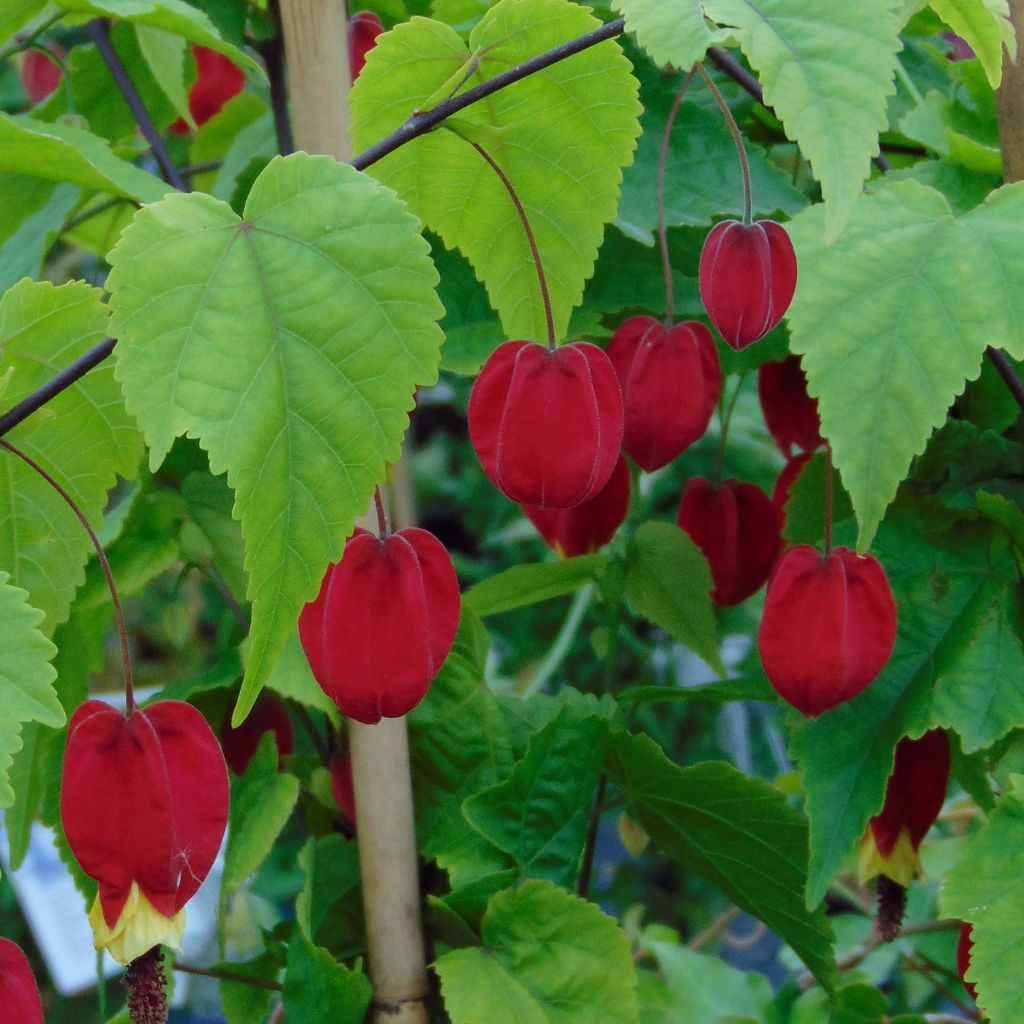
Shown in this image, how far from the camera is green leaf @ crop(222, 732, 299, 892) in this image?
53cm

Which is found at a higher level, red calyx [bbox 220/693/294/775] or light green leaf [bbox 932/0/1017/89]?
light green leaf [bbox 932/0/1017/89]

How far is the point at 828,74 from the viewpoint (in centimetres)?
34

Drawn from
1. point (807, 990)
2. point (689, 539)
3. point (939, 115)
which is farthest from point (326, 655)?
point (807, 990)

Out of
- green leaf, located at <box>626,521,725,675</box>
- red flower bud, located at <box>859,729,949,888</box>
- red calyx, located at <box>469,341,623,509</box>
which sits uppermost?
red calyx, located at <box>469,341,623,509</box>

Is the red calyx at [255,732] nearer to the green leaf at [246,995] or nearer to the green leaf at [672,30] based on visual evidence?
the green leaf at [246,995]

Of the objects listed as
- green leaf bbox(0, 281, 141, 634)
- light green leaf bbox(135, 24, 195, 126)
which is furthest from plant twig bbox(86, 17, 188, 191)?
green leaf bbox(0, 281, 141, 634)

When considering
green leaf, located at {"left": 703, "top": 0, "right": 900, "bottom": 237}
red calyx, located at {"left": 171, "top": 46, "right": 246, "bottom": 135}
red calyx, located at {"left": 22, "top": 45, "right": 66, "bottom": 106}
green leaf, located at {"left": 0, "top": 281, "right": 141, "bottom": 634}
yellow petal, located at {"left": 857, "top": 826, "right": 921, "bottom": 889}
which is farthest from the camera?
red calyx, located at {"left": 22, "top": 45, "right": 66, "bottom": 106}

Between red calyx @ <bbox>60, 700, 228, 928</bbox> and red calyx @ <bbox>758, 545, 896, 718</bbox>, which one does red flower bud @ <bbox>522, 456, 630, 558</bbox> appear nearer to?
red calyx @ <bbox>758, 545, 896, 718</bbox>

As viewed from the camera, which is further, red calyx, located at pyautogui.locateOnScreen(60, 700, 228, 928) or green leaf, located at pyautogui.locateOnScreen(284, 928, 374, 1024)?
green leaf, located at pyautogui.locateOnScreen(284, 928, 374, 1024)

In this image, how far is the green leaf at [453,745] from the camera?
0.56 metres

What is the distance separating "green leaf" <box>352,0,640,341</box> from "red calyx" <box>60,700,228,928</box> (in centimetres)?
18

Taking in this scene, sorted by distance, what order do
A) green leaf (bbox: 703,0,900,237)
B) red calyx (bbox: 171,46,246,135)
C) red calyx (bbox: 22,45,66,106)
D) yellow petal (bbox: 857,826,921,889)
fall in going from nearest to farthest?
green leaf (bbox: 703,0,900,237), yellow petal (bbox: 857,826,921,889), red calyx (bbox: 171,46,246,135), red calyx (bbox: 22,45,66,106)

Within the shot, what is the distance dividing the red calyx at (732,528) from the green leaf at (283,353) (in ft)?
1.01

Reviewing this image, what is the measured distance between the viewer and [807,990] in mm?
853
